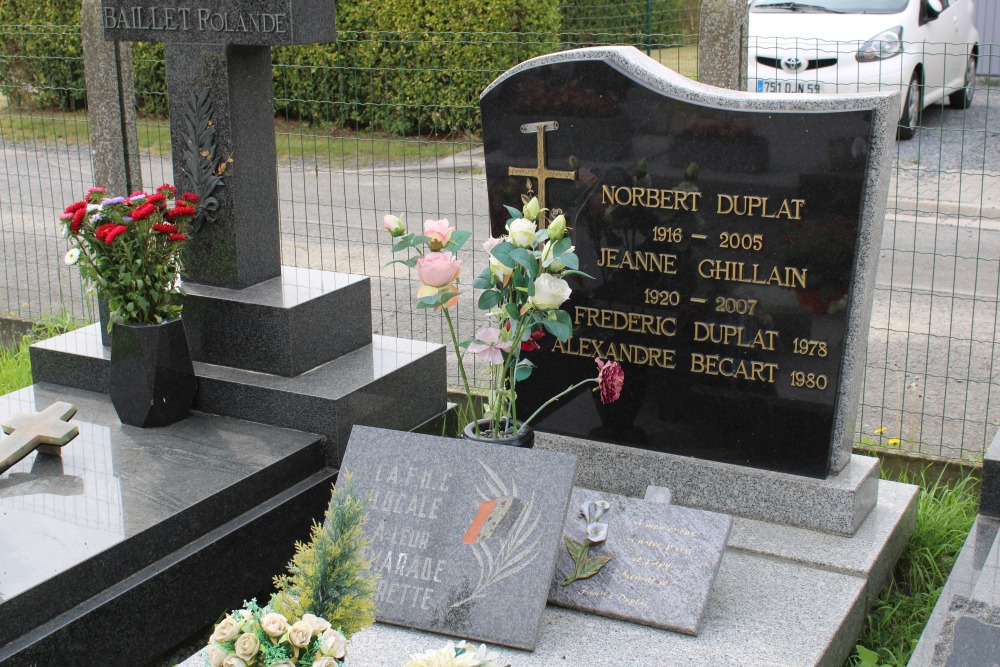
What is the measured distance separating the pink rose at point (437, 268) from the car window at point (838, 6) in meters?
8.36

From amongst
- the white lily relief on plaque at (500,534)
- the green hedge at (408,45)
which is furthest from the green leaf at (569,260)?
the green hedge at (408,45)

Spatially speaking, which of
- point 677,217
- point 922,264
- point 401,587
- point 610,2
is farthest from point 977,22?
point 401,587

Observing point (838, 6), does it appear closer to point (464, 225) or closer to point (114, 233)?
point (464, 225)

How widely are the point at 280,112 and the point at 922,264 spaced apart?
6.35 m

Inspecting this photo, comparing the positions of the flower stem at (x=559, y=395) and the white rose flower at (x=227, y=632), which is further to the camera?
the flower stem at (x=559, y=395)

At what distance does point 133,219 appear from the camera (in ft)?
13.5

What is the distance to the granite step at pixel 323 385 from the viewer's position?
420 centimetres

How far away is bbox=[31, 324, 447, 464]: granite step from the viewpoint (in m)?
4.20

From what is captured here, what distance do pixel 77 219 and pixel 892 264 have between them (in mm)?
3621

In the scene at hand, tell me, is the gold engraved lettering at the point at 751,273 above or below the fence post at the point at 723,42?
below

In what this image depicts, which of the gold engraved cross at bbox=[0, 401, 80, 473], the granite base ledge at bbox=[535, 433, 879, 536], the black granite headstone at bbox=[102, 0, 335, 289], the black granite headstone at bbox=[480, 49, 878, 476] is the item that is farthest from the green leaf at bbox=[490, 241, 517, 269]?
the gold engraved cross at bbox=[0, 401, 80, 473]

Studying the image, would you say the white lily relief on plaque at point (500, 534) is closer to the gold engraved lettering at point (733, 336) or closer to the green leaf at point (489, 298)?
the green leaf at point (489, 298)

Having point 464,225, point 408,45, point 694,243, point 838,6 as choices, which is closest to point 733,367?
point 694,243

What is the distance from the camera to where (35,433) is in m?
3.96
